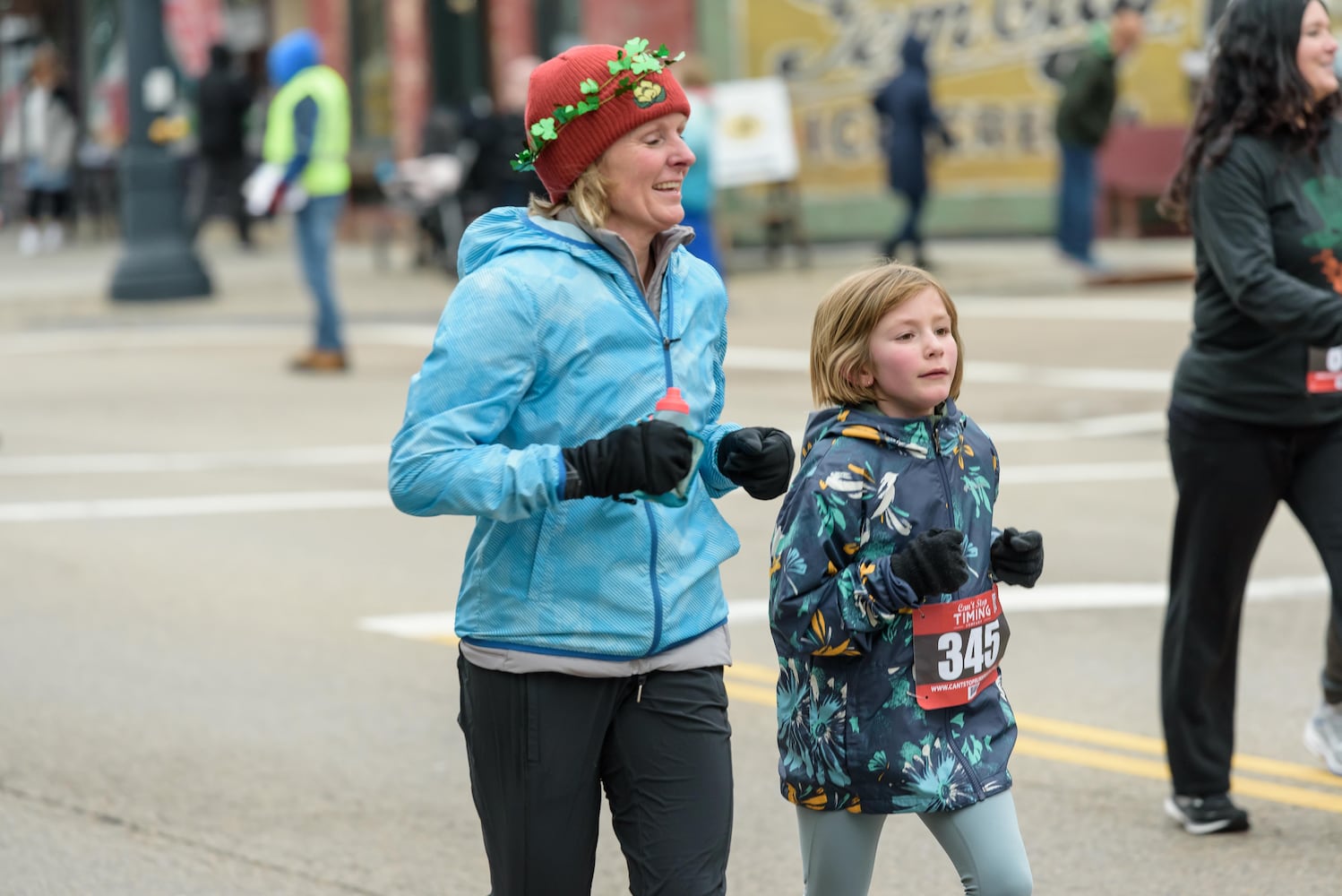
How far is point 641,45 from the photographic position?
350 cm

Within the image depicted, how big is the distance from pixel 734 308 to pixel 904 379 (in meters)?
Result: 13.3

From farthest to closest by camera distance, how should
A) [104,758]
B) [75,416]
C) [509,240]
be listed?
1. [75,416]
2. [104,758]
3. [509,240]

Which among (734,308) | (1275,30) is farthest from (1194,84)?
(1275,30)

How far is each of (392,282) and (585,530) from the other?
17454 mm

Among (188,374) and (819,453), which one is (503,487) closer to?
(819,453)

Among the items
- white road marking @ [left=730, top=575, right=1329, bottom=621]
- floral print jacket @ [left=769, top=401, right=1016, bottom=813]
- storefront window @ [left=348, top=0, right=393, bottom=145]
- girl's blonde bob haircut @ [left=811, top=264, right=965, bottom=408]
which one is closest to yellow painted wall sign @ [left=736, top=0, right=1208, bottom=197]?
storefront window @ [left=348, top=0, right=393, bottom=145]

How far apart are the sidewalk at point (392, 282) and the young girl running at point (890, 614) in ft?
45.2

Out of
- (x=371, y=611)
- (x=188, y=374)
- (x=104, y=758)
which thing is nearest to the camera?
(x=104, y=758)

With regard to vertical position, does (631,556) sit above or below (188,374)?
above

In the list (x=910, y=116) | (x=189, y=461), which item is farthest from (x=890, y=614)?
(x=910, y=116)

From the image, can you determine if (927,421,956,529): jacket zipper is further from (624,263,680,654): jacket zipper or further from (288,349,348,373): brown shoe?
(288,349,348,373): brown shoe

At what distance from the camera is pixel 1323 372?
4.93 meters

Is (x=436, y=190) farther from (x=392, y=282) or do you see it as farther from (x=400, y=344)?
(x=400, y=344)

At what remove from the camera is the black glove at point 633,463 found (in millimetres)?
3234
